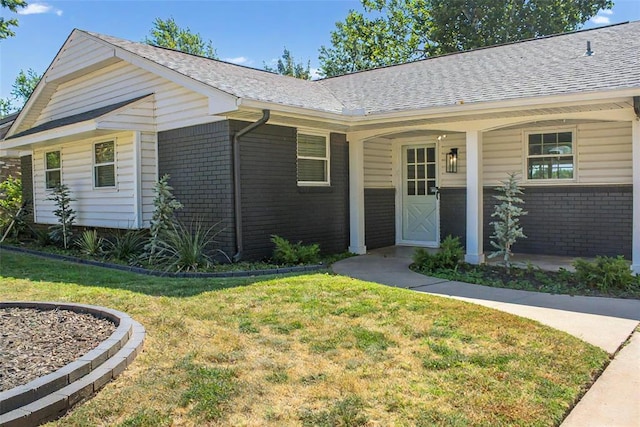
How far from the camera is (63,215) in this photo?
10992 millimetres

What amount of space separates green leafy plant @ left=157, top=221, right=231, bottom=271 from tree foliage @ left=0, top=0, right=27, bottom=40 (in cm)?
591

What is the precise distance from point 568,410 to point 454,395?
0.68 m

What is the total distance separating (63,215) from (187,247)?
4.78 metres

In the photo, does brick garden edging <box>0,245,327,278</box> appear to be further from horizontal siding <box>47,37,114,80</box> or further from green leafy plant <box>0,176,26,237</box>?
green leafy plant <box>0,176,26,237</box>

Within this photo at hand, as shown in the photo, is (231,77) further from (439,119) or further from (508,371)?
(508,371)

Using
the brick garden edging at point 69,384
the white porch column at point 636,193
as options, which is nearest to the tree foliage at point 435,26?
the white porch column at point 636,193

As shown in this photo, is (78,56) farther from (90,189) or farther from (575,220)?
(575,220)

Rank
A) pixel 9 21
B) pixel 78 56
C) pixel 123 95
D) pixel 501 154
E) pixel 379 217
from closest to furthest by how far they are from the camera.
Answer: pixel 501 154 < pixel 123 95 < pixel 9 21 < pixel 78 56 < pixel 379 217

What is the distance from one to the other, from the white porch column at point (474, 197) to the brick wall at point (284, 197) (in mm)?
2622

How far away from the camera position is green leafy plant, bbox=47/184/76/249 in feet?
36.0

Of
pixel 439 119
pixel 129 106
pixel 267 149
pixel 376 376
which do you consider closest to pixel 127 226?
pixel 129 106

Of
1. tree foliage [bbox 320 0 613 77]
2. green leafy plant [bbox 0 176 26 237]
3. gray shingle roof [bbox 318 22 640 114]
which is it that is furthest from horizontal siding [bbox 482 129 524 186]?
tree foliage [bbox 320 0 613 77]

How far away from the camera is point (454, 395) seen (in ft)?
10.4

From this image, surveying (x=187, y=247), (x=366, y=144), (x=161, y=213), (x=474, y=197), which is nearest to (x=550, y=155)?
(x=474, y=197)
